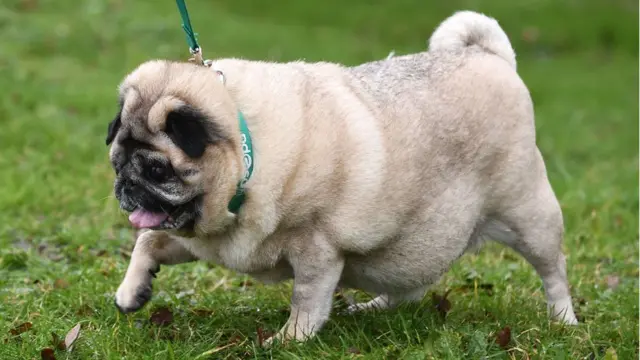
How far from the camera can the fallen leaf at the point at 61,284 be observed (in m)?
5.38

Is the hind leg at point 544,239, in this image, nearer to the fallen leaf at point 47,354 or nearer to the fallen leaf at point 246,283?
the fallen leaf at point 246,283

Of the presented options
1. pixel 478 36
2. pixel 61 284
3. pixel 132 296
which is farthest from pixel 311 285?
pixel 478 36

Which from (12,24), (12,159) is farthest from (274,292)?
(12,24)

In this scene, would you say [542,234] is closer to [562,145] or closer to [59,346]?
[59,346]

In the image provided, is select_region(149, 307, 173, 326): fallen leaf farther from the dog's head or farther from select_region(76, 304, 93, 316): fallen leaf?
the dog's head

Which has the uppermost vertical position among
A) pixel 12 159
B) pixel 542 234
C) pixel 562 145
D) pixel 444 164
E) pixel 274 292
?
pixel 444 164

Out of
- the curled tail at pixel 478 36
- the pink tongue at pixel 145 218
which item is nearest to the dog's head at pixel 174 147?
the pink tongue at pixel 145 218

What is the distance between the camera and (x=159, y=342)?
4.44m

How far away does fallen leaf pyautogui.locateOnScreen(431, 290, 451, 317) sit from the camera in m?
5.18

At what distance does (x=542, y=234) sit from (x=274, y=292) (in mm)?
1522

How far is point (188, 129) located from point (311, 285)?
3.30 feet

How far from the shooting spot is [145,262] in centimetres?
470

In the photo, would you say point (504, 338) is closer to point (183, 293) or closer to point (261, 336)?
point (261, 336)

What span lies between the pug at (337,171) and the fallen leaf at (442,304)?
13cm
